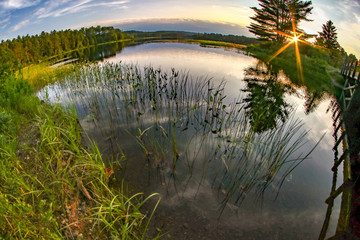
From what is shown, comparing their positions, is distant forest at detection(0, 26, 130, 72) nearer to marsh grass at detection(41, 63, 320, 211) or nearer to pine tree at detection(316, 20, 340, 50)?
marsh grass at detection(41, 63, 320, 211)

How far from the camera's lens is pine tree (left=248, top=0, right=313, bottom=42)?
123ft

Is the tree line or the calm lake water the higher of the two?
the tree line

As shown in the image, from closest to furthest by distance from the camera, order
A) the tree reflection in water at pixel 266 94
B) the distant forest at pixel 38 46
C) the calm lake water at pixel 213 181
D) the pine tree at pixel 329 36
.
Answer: the calm lake water at pixel 213 181 → the tree reflection in water at pixel 266 94 → the distant forest at pixel 38 46 → the pine tree at pixel 329 36

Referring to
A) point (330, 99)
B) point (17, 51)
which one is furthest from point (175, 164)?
point (17, 51)

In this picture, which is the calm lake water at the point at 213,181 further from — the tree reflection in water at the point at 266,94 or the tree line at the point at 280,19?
the tree line at the point at 280,19

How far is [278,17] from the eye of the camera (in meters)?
40.2

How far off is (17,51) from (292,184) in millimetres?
46234

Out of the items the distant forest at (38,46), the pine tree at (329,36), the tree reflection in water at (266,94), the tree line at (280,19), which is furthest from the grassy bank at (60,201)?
the pine tree at (329,36)

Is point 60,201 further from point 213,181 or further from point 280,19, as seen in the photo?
point 280,19

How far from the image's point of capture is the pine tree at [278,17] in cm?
3744

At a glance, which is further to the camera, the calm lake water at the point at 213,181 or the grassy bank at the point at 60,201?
the calm lake water at the point at 213,181

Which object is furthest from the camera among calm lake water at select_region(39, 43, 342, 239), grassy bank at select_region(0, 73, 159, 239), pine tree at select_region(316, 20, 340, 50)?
pine tree at select_region(316, 20, 340, 50)

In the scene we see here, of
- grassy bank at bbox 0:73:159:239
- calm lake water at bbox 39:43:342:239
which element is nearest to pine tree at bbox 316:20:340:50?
calm lake water at bbox 39:43:342:239

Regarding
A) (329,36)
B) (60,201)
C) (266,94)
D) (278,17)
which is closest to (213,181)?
(60,201)
